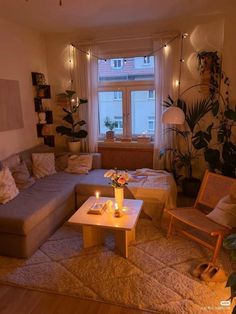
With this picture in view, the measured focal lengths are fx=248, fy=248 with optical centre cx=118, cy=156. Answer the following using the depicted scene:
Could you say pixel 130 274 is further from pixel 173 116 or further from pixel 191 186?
pixel 173 116

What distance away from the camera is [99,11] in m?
3.34

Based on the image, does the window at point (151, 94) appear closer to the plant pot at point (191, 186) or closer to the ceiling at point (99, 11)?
the ceiling at point (99, 11)

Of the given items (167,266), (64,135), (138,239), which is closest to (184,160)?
(138,239)

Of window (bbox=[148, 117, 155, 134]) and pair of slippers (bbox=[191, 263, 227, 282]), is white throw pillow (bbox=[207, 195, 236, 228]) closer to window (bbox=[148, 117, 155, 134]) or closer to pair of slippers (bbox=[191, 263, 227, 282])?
pair of slippers (bbox=[191, 263, 227, 282])

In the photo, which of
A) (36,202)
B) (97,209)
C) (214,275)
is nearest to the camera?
(214,275)

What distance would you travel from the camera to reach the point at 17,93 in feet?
12.5

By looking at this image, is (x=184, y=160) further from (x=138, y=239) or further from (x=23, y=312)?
(x=23, y=312)

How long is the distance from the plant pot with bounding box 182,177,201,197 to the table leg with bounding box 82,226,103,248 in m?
1.79

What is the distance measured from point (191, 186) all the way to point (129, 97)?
1824 mm

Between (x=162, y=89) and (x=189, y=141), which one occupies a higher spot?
(x=162, y=89)

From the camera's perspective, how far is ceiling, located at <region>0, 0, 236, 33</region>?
3.06m

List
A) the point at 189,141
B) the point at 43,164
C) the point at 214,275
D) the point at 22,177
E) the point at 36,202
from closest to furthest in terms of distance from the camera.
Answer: the point at 214,275
the point at 36,202
the point at 22,177
the point at 43,164
the point at 189,141

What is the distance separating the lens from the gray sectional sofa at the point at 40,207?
2.51m

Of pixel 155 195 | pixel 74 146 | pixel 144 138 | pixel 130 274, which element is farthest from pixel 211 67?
pixel 130 274
